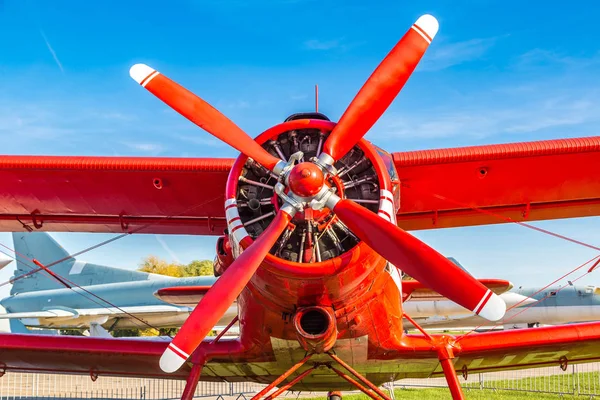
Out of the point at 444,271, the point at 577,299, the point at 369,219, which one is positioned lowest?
the point at 444,271

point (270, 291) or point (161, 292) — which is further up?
point (161, 292)

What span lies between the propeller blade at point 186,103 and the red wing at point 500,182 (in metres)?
2.02

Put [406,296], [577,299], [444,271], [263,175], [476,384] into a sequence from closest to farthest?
[444,271]
[263,175]
[406,296]
[476,384]
[577,299]

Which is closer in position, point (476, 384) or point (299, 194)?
point (299, 194)

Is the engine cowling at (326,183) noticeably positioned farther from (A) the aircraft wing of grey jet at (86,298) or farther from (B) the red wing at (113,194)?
(A) the aircraft wing of grey jet at (86,298)

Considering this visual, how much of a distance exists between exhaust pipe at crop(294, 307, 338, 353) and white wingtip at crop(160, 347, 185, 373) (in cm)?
135

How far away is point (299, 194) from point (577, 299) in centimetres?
2817

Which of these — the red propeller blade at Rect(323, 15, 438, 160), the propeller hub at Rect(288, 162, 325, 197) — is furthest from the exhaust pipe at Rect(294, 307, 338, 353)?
the red propeller blade at Rect(323, 15, 438, 160)

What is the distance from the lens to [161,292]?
29.7 ft

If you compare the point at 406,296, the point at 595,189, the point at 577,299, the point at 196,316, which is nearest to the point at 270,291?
the point at 196,316

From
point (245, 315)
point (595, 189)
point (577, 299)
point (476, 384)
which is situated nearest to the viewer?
point (245, 315)

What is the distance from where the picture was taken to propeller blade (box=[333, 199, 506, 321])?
4.72 meters

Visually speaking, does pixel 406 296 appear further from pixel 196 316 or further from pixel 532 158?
pixel 196 316

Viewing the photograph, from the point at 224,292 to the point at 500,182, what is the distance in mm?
3905
